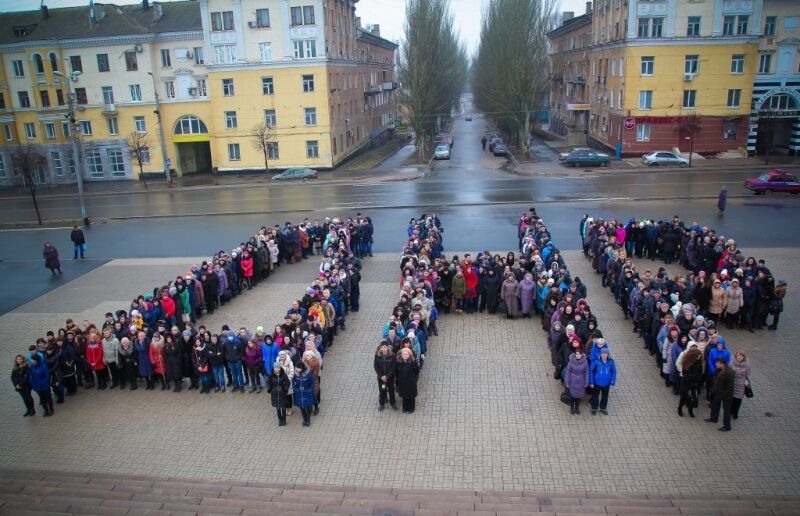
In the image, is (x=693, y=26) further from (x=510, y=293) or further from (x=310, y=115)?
(x=510, y=293)

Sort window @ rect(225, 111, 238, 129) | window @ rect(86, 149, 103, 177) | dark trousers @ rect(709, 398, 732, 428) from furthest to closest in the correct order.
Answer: window @ rect(86, 149, 103, 177) < window @ rect(225, 111, 238, 129) < dark trousers @ rect(709, 398, 732, 428)

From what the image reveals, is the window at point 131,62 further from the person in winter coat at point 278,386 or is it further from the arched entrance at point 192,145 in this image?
the person in winter coat at point 278,386

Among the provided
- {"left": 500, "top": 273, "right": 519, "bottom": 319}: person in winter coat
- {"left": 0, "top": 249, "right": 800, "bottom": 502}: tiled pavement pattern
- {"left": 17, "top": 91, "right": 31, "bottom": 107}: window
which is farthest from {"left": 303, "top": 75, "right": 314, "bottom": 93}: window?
{"left": 0, "top": 249, "right": 800, "bottom": 502}: tiled pavement pattern

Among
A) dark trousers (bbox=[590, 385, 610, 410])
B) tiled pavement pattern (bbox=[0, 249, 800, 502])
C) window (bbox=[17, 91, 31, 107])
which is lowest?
tiled pavement pattern (bbox=[0, 249, 800, 502])

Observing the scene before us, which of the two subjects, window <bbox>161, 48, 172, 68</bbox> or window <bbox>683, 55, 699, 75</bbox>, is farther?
window <bbox>161, 48, 172, 68</bbox>

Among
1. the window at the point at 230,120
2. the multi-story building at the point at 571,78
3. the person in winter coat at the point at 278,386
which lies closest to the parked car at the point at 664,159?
the multi-story building at the point at 571,78

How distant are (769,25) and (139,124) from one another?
48.5 m

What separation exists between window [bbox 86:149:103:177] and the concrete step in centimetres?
4523

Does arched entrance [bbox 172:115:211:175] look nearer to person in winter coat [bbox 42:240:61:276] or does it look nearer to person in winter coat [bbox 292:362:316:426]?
person in winter coat [bbox 42:240:61:276]

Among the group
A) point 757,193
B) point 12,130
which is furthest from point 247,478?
point 12,130

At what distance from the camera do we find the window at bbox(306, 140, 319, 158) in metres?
46.8

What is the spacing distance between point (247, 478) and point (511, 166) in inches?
1586

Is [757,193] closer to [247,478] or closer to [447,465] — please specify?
[447,465]

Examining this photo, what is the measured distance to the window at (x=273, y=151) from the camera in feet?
154
